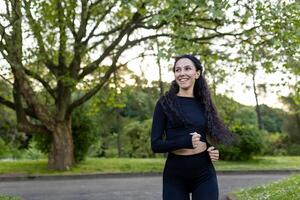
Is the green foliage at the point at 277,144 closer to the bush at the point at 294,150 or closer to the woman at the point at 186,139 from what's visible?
the bush at the point at 294,150

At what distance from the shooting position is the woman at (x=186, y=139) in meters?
3.51

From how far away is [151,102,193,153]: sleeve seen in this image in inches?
136

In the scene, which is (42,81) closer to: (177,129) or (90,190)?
(90,190)

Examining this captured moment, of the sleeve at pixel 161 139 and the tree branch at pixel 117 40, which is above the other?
the tree branch at pixel 117 40

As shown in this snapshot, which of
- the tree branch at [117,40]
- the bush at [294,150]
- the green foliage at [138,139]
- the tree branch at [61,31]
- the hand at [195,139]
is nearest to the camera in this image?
the hand at [195,139]

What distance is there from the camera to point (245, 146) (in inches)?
906

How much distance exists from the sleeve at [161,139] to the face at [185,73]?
268 mm

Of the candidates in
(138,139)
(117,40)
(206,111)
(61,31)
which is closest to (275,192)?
(206,111)

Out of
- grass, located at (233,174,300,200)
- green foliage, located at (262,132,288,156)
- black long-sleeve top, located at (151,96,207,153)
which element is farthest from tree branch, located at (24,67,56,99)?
green foliage, located at (262,132,288,156)

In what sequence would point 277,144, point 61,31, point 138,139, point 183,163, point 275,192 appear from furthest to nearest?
point 277,144 < point 138,139 < point 61,31 < point 275,192 < point 183,163

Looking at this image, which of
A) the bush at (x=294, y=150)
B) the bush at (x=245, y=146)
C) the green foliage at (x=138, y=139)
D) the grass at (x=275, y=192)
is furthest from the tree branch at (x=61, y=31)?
the bush at (x=294, y=150)

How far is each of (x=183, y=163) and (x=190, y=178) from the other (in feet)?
0.45

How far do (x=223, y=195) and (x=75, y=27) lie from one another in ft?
32.4

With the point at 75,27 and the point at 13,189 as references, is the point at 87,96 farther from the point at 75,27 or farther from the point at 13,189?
the point at 13,189
